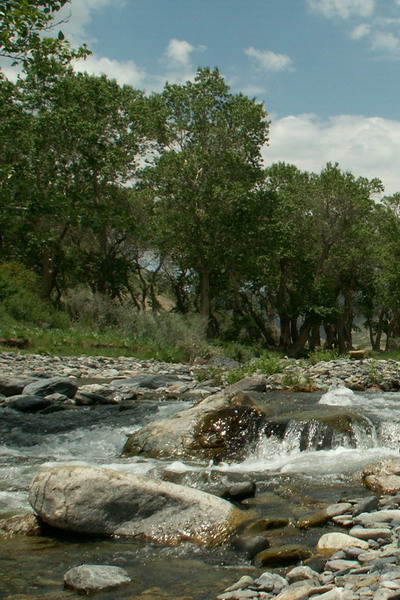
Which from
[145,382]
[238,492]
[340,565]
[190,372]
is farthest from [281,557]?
[190,372]

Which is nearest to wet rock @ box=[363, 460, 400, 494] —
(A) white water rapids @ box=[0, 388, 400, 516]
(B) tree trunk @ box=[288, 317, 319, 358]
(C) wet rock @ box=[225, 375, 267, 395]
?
(A) white water rapids @ box=[0, 388, 400, 516]

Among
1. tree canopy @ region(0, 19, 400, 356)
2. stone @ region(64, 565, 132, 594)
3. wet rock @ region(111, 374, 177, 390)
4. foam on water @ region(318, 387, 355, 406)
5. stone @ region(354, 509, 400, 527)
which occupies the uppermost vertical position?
tree canopy @ region(0, 19, 400, 356)

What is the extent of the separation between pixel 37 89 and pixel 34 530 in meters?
31.3

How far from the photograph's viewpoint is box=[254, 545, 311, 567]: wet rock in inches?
187

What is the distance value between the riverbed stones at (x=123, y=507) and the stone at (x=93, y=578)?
38.2 inches

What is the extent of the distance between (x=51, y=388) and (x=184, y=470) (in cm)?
692

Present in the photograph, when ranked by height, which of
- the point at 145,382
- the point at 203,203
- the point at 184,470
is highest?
the point at 203,203

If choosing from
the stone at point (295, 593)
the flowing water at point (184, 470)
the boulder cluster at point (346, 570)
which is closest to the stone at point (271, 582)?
the boulder cluster at point (346, 570)

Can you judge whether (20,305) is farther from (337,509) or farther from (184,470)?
(337,509)

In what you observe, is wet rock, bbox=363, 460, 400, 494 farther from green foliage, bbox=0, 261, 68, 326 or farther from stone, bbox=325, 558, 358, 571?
green foliage, bbox=0, 261, 68, 326

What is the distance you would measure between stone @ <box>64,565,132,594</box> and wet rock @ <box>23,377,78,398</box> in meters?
9.71

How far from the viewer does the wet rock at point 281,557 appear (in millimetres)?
4744

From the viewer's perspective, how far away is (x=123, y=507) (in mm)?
5680

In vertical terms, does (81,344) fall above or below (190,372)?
above
